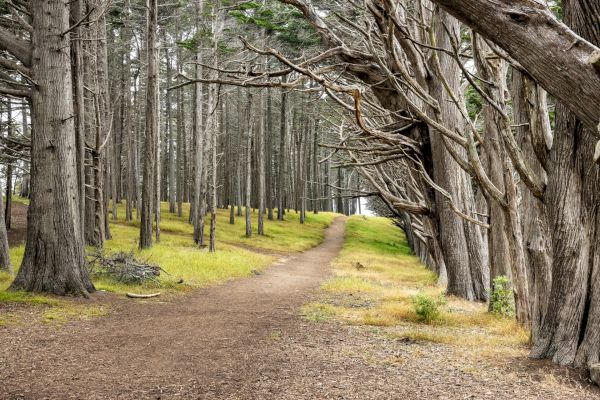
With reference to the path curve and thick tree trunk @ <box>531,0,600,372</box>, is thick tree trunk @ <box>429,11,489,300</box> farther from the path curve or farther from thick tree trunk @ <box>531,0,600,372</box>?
the path curve

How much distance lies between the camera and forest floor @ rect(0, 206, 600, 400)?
4.41m

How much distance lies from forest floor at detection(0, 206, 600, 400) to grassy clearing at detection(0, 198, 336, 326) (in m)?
0.58

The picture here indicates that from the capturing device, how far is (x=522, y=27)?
8.92 feet

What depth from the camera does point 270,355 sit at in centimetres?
582

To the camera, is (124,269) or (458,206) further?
(124,269)

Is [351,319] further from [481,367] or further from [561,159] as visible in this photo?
[561,159]

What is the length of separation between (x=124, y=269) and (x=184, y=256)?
5.11 metres

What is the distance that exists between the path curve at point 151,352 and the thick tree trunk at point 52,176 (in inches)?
59.9

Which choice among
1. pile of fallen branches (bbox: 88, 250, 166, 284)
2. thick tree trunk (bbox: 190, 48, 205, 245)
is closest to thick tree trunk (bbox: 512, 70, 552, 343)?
pile of fallen branches (bbox: 88, 250, 166, 284)

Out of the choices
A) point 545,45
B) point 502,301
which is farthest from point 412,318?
point 545,45

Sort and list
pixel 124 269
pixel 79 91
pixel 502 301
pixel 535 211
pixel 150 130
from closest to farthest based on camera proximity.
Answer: pixel 535 211, pixel 502 301, pixel 124 269, pixel 79 91, pixel 150 130

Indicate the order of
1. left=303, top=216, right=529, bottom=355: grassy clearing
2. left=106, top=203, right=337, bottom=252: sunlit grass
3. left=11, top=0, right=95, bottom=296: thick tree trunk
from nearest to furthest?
left=303, top=216, right=529, bottom=355: grassy clearing, left=11, top=0, right=95, bottom=296: thick tree trunk, left=106, top=203, right=337, bottom=252: sunlit grass

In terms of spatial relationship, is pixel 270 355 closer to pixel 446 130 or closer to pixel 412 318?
pixel 446 130

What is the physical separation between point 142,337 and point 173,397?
2769mm
